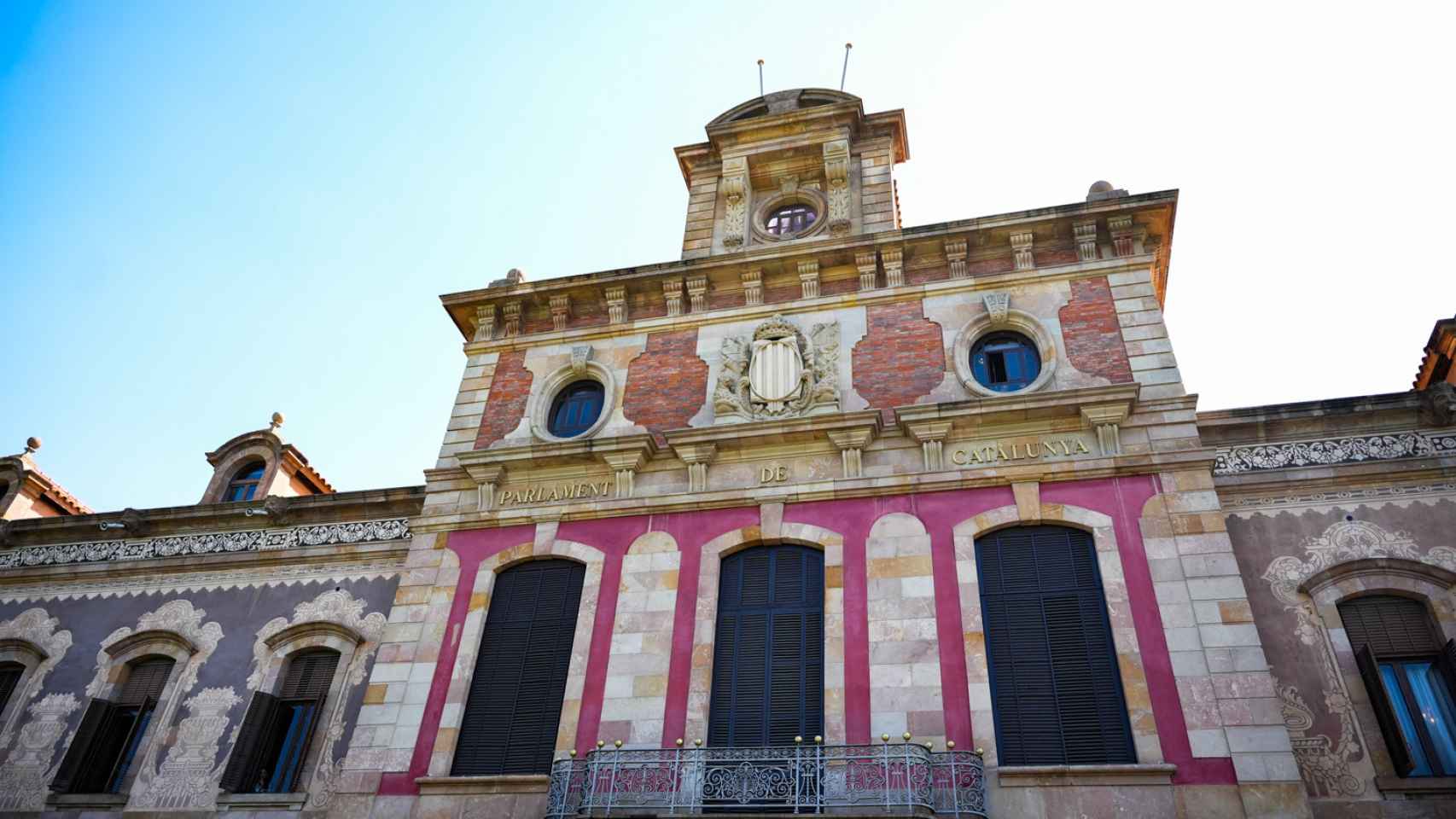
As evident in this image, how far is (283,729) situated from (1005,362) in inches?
519

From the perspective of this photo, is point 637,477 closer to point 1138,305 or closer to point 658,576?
point 658,576

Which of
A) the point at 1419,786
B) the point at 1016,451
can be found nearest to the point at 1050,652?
the point at 1016,451

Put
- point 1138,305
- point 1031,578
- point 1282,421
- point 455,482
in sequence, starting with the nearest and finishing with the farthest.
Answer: point 1031,578, point 1282,421, point 1138,305, point 455,482

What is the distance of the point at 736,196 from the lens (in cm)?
2003

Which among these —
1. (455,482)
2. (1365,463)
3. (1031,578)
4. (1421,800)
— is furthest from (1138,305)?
(455,482)

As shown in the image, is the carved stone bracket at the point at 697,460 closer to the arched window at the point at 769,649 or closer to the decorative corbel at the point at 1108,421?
the arched window at the point at 769,649

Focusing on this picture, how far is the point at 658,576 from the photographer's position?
14461mm

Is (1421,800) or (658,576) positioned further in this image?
(658,576)

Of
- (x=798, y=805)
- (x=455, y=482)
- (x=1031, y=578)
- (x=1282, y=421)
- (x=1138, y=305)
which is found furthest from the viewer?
(x=455, y=482)

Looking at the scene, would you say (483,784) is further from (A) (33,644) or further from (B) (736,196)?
(B) (736,196)

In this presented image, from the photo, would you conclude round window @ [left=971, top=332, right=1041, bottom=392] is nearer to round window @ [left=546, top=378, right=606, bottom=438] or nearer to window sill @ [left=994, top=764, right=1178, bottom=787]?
window sill @ [left=994, top=764, right=1178, bottom=787]

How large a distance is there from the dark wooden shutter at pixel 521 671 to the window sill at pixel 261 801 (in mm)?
3142

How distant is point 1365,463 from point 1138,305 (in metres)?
3.86

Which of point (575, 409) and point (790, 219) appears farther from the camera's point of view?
point (790, 219)
